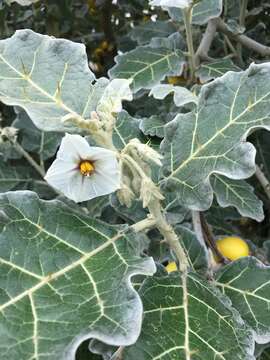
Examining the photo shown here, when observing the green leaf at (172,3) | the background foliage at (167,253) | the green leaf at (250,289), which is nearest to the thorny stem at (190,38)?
the background foliage at (167,253)

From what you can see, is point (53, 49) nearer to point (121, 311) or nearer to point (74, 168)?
point (74, 168)

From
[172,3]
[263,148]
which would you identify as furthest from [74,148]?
[263,148]

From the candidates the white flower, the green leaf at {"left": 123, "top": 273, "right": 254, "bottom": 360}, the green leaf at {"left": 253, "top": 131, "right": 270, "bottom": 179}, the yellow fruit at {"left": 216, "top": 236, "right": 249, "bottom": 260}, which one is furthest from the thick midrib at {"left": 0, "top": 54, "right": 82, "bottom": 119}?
the green leaf at {"left": 253, "top": 131, "right": 270, "bottom": 179}

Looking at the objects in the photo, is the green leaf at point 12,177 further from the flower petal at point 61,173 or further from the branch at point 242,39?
the flower petal at point 61,173

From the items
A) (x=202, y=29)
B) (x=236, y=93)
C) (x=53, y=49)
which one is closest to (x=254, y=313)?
(x=236, y=93)

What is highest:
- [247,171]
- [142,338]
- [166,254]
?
[247,171]
